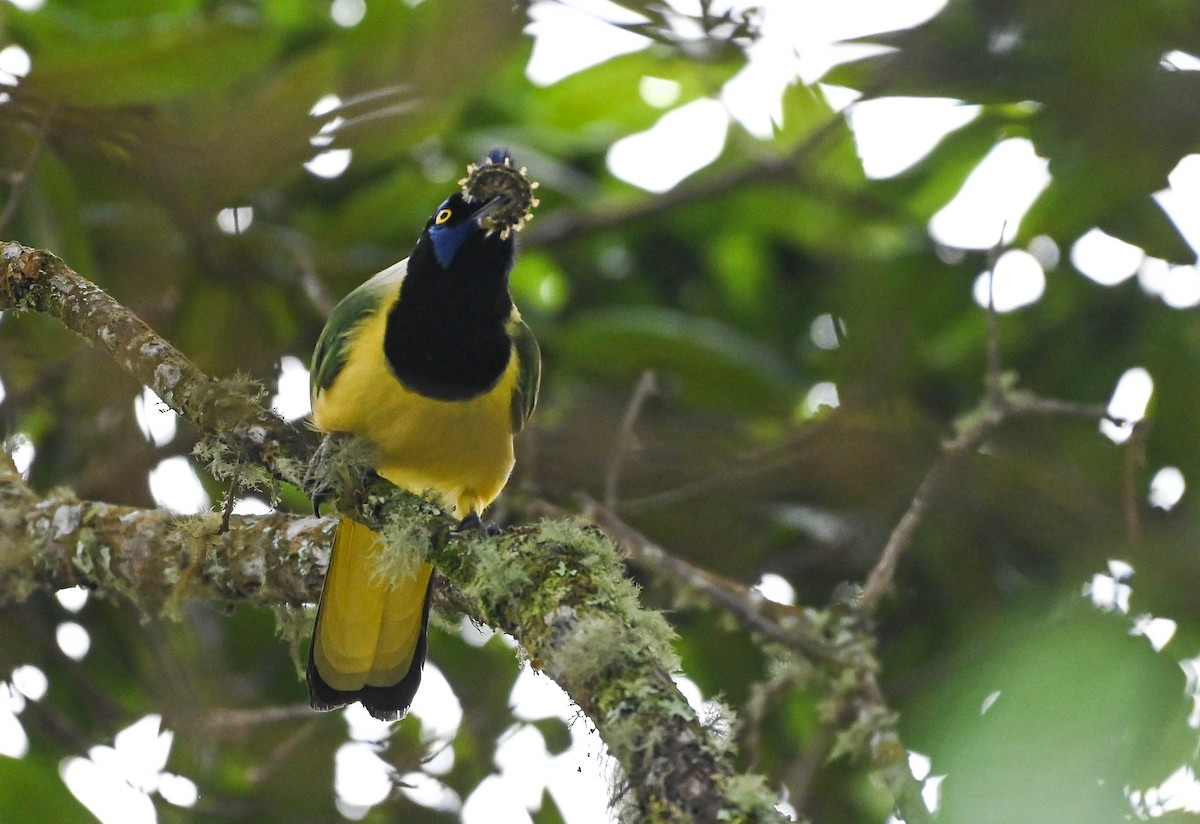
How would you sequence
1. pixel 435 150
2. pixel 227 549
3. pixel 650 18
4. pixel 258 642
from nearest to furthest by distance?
pixel 227 549 → pixel 650 18 → pixel 258 642 → pixel 435 150

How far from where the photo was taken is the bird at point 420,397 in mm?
3225

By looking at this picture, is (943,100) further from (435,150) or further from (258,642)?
(258,642)

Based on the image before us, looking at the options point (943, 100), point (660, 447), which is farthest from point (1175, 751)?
point (943, 100)

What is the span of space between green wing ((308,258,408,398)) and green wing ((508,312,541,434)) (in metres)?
0.35

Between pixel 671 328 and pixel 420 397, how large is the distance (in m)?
1.55

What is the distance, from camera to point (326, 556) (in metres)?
3.11

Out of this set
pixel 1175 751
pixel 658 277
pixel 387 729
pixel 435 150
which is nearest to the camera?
pixel 1175 751

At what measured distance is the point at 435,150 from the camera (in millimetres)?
5023

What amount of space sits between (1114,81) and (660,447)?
1787 mm

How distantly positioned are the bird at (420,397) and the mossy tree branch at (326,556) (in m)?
0.19

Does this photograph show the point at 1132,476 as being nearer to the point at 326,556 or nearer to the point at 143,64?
the point at 326,556

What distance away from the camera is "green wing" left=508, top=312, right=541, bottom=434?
3481 millimetres

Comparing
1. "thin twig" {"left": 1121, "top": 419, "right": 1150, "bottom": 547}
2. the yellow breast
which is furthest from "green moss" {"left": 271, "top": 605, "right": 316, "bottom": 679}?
Answer: "thin twig" {"left": 1121, "top": 419, "right": 1150, "bottom": 547}

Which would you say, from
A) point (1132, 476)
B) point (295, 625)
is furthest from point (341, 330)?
point (1132, 476)
